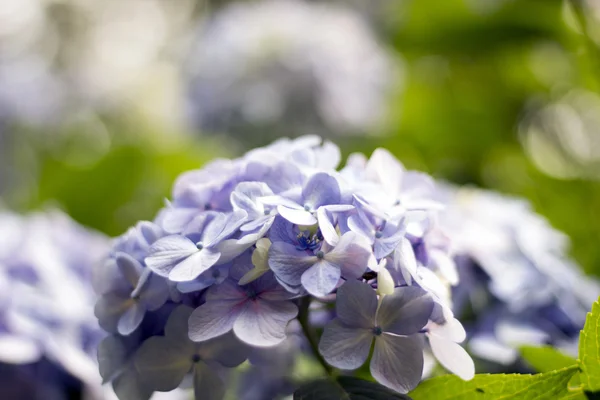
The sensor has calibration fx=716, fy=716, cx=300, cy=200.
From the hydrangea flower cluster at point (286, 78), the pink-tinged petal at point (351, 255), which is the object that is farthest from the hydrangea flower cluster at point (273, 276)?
the hydrangea flower cluster at point (286, 78)

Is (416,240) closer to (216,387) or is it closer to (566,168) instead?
(216,387)

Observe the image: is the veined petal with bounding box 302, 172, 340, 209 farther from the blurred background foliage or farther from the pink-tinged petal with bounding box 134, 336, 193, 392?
the blurred background foliage

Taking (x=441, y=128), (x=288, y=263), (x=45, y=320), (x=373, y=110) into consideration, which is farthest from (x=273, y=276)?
(x=373, y=110)

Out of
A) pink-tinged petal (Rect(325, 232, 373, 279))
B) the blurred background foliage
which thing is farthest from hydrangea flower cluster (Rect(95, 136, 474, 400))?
the blurred background foliage

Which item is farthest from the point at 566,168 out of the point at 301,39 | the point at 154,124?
the point at 154,124

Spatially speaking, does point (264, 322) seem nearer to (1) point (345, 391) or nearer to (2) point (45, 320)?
(1) point (345, 391)

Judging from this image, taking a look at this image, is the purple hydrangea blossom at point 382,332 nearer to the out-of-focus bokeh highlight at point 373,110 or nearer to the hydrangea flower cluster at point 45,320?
the hydrangea flower cluster at point 45,320
